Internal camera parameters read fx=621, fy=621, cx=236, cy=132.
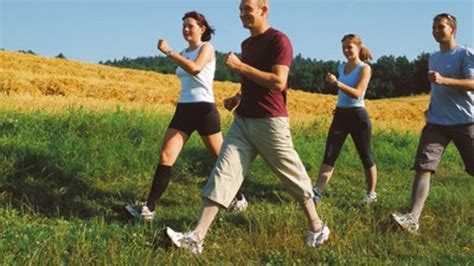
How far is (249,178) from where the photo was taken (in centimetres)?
836

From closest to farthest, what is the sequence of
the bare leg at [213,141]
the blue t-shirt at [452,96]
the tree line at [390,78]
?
the blue t-shirt at [452,96]
the bare leg at [213,141]
the tree line at [390,78]

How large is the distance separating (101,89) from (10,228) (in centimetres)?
1702

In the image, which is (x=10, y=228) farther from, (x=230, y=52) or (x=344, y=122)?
(x=344, y=122)

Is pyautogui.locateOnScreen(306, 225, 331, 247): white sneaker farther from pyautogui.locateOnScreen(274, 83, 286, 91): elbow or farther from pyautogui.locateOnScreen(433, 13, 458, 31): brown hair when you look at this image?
pyautogui.locateOnScreen(433, 13, 458, 31): brown hair

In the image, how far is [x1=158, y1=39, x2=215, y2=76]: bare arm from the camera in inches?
212

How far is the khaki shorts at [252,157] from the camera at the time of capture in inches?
196

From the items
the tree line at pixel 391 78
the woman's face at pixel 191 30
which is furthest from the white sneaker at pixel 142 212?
the tree line at pixel 391 78

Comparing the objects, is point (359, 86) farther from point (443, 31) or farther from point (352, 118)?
point (443, 31)

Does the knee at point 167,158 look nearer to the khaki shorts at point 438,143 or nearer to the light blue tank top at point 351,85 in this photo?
the light blue tank top at point 351,85

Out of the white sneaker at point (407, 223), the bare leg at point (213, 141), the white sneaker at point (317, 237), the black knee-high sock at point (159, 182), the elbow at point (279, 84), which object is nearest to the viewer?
the elbow at point (279, 84)

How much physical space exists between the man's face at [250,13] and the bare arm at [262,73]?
0.39 metres

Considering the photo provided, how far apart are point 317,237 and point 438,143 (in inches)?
66.4

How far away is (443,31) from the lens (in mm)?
5883

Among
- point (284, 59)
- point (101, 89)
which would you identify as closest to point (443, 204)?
point (284, 59)
